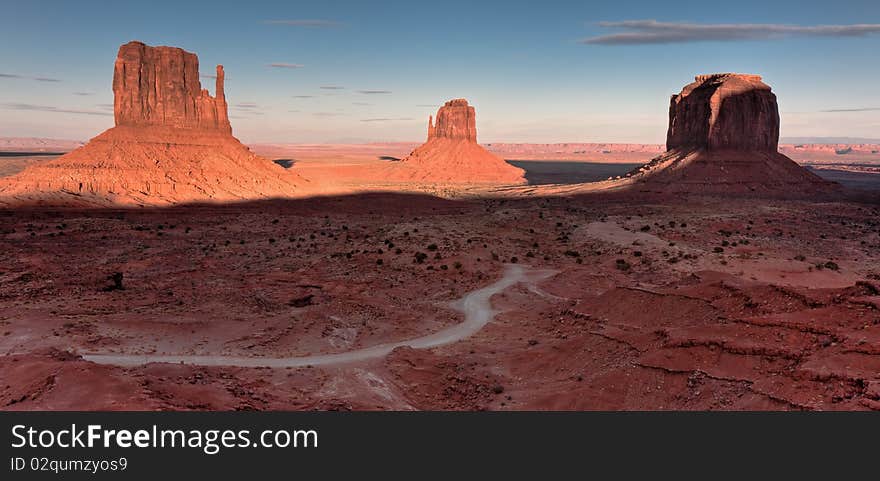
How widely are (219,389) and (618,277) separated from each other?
29.2m

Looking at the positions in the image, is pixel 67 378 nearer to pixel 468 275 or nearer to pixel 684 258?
pixel 468 275

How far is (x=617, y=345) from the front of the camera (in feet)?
77.0

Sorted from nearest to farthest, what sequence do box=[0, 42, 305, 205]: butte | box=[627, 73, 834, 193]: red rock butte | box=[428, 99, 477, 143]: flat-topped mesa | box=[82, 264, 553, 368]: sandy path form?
1. box=[82, 264, 553, 368]: sandy path
2. box=[0, 42, 305, 205]: butte
3. box=[627, 73, 834, 193]: red rock butte
4. box=[428, 99, 477, 143]: flat-topped mesa

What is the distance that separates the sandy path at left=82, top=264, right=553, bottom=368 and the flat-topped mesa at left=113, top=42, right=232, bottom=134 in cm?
7417

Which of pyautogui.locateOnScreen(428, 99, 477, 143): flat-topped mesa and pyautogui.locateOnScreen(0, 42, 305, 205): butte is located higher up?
pyautogui.locateOnScreen(428, 99, 477, 143): flat-topped mesa

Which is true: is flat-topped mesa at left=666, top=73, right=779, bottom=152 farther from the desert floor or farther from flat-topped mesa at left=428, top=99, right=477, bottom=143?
flat-topped mesa at left=428, top=99, right=477, bottom=143

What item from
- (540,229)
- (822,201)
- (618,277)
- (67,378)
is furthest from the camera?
(822,201)

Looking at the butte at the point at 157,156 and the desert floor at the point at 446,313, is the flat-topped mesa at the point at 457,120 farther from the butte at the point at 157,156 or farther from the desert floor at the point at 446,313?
the desert floor at the point at 446,313

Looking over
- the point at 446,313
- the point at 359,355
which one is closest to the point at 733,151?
the point at 446,313

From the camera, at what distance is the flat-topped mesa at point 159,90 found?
87062 millimetres

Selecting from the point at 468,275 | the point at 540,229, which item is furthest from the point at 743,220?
the point at 468,275

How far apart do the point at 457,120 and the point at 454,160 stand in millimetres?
15102

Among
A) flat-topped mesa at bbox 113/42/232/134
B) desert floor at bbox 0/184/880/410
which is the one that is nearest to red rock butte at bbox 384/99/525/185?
flat-topped mesa at bbox 113/42/232/134

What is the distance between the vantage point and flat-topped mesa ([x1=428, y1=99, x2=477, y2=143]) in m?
169
